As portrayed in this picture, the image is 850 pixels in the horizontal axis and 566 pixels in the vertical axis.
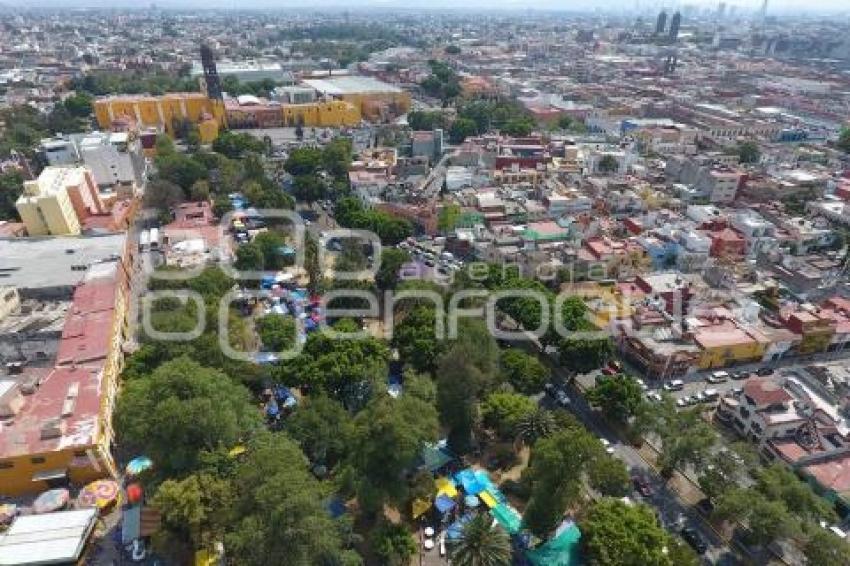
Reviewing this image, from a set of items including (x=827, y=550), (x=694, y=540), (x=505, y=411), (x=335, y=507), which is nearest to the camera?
(x=827, y=550)

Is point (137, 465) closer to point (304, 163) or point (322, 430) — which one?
point (322, 430)

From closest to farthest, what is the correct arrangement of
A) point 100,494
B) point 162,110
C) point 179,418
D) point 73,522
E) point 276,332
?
1. point 179,418
2. point 73,522
3. point 100,494
4. point 276,332
5. point 162,110

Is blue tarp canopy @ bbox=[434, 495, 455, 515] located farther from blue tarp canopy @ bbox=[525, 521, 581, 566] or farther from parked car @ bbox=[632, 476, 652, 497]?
parked car @ bbox=[632, 476, 652, 497]

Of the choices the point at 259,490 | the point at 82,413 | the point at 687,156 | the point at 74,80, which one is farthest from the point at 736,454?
the point at 74,80


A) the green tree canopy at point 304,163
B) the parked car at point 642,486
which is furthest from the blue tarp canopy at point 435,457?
the green tree canopy at point 304,163

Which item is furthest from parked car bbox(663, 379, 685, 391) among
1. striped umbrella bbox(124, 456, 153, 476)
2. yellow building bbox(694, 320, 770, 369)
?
striped umbrella bbox(124, 456, 153, 476)

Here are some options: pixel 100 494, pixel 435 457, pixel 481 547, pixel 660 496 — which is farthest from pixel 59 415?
pixel 660 496

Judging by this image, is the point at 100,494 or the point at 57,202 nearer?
the point at 100,494
